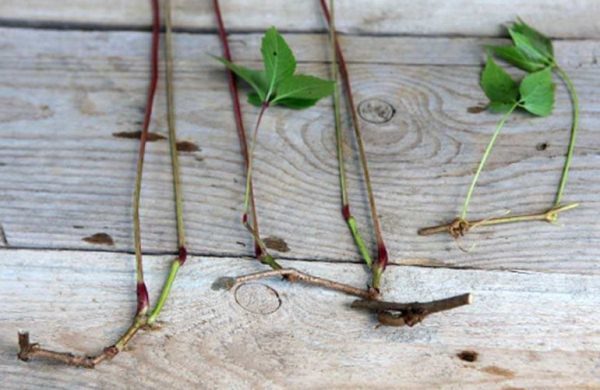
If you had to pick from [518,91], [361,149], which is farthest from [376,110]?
[518,91]

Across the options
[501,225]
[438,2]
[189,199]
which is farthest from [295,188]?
[438,2]

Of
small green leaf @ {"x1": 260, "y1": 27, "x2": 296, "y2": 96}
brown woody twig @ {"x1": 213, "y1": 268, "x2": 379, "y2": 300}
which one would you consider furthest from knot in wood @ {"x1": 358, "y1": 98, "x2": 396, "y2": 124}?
brown woody twig @ {"x1": 213, "y1": 268, "x2": 379, "y2": 300}

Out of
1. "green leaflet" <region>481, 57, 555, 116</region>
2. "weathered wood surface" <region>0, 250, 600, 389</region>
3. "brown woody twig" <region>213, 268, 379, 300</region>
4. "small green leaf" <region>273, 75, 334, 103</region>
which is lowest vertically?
"weathered wood surface" <region>0, 250, 600, 389</region>

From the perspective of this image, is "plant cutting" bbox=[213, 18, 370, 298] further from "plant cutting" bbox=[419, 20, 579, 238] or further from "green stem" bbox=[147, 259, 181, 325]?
"plant cutting" bbox=[419, 20, 579, 238]

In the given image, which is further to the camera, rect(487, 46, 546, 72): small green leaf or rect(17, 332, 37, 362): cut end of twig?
rect(487, 46, 546, 72): small green leaf

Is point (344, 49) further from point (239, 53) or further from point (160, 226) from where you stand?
point (160, 226)

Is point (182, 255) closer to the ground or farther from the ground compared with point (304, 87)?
closer to the ground

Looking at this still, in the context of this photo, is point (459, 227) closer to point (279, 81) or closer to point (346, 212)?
point (346, 212)
